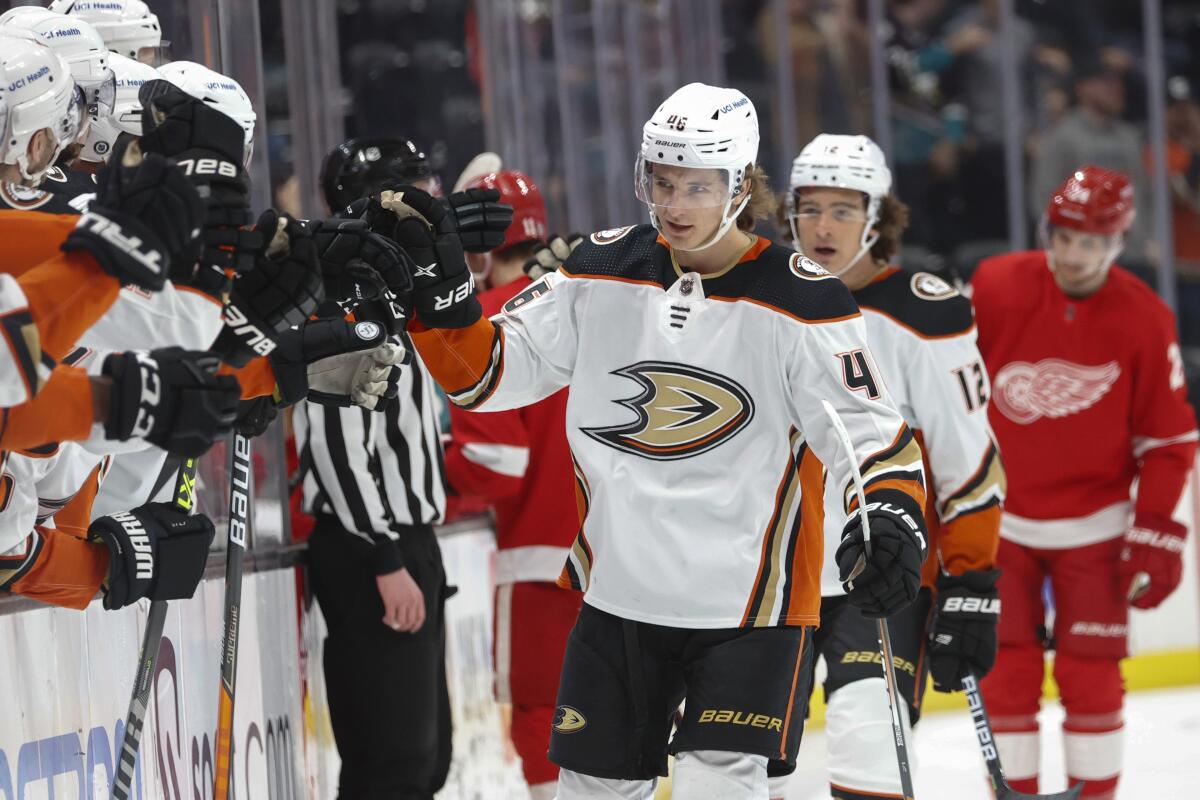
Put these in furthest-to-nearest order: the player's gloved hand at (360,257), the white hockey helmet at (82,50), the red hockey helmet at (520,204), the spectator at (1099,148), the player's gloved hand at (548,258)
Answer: the spectator at (1099,148) → the red hockey helmet at (520,204) → the player's gloved hand at (548,258) → the white hockey helmet at (82,50) → the player's gloved hand at (360,257)

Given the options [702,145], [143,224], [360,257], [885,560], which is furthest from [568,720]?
[143,224]

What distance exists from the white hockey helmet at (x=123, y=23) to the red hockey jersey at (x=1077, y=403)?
2192 millimetres

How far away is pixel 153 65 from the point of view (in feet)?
11.1

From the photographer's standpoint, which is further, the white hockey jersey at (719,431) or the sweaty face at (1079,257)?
the sweaty face at (1079,257)

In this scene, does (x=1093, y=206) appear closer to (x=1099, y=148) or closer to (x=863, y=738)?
(x=863, y=738)

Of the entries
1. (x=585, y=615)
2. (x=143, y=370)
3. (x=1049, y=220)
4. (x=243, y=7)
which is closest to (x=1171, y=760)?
(x=1049, y=220)

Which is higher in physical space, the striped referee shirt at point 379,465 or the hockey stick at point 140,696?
the striped referee shirt at point 379,465

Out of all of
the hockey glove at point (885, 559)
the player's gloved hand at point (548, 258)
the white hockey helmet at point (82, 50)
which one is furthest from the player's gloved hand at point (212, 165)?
the player's gloved hand at point (548, 258)

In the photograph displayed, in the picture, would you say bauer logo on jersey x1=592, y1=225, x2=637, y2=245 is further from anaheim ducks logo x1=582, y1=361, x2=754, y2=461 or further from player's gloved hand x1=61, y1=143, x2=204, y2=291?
player's gloved hand x1=61, y1=143, x2=204, y2=291

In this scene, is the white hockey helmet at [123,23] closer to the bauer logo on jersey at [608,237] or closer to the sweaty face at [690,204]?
the bauer logo on jersey at [608,237]

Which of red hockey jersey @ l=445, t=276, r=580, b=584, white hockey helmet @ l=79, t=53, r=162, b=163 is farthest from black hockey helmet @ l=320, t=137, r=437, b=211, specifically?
white hockey helmet @ l=79, t=53, r=162, b=163

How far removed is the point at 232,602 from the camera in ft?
9.49

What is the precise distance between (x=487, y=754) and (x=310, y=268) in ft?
7.98

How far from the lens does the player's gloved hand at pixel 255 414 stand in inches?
101
